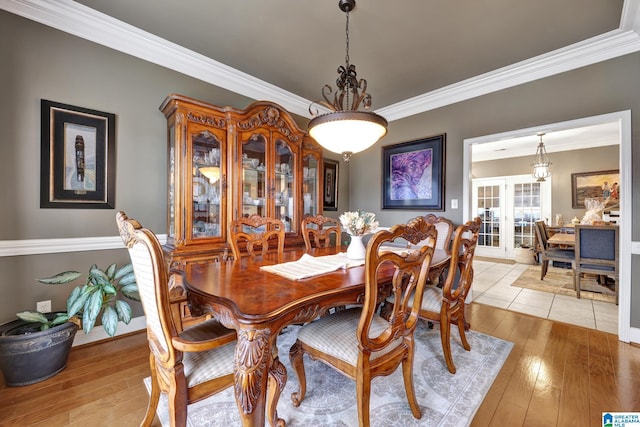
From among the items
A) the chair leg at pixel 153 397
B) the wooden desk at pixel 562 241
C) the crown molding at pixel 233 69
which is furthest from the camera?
the wooden desk at pixel 562 241

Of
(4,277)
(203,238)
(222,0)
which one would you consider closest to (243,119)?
(222,0)

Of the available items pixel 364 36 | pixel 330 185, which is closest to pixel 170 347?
pixel 364 36

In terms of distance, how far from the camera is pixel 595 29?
2.20 meters

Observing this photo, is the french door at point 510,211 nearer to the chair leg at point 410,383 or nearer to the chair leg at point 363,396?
the chair leg at point 410,383

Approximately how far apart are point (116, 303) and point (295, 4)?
8.32ft

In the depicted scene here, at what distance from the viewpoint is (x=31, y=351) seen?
165 centimetres

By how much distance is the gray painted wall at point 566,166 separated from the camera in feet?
17.8

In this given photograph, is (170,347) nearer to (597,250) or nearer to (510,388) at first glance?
(510,388)

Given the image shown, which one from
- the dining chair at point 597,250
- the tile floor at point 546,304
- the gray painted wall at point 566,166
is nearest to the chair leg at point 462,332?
the tile floor at point 546,304

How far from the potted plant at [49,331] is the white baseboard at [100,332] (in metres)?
0.31

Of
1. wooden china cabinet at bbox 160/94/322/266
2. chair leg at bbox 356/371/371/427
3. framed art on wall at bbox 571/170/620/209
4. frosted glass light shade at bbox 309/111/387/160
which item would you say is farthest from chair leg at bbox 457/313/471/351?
framed art on wall at bbox 571/170/620/209

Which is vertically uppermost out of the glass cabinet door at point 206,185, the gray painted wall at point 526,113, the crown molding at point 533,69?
the crown molding at point 533,69

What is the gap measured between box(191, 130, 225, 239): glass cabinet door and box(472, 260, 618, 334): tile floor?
3.25 metres

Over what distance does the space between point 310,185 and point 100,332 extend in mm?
2520
